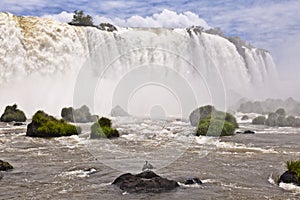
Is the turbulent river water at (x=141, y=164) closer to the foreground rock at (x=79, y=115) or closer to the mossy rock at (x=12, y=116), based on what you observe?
the foreground rock at (x=79, y=115)

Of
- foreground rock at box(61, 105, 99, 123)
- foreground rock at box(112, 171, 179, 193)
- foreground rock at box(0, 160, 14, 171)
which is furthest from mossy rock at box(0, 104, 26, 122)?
foreground rock at box(112, 171, 179, 193)

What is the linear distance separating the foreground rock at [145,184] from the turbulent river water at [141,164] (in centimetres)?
33

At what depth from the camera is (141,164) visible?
55.3 ft

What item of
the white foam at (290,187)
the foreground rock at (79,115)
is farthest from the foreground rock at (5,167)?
the foreground rock at (79,115)

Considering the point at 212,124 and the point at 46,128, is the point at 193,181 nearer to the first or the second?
the point at 46,128

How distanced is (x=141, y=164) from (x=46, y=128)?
42.1 ft

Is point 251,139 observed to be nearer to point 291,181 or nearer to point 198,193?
point 291,181

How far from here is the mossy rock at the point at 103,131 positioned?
26953 mm

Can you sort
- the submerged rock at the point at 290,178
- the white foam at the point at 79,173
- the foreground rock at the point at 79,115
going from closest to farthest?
the submerged rock at the point at 290,178 → the white foam at the point at 79,173 → the foreground rock at the point at 79,115

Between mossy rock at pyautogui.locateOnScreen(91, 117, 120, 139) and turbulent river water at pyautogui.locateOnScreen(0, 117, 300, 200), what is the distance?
2.13ft

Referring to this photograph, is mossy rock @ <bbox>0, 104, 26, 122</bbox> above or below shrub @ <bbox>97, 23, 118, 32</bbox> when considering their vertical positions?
below

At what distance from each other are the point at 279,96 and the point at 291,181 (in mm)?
83771

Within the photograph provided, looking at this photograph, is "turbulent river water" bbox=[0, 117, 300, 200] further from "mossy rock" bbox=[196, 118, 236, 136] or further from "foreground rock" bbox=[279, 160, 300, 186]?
"mossy rock" bbox=[196, 118, 236, 136]

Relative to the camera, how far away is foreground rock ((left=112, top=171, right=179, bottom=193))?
11906 millimetres
